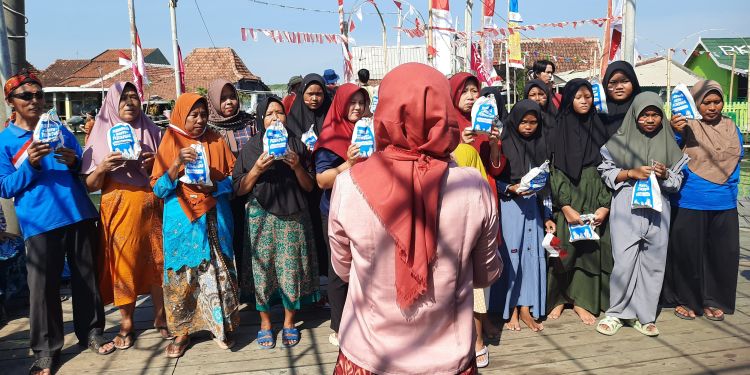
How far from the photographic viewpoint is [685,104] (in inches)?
151

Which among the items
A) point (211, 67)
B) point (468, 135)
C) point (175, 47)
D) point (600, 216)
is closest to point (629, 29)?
point (600, 216)

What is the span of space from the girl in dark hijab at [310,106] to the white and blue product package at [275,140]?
2.92ft

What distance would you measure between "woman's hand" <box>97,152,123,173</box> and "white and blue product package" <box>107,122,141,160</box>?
0.06 m

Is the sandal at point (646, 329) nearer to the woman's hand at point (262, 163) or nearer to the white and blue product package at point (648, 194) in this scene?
the white and blue product package at point (648, 194)

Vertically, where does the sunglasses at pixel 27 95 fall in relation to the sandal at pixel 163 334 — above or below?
above

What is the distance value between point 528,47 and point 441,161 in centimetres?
3258

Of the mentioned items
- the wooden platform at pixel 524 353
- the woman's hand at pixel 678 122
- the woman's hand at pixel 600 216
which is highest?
the woman's hand at pixel 678 122

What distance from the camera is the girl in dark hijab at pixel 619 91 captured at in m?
4.17

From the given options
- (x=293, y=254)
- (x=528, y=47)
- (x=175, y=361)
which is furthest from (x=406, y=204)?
(x=528, y=47)

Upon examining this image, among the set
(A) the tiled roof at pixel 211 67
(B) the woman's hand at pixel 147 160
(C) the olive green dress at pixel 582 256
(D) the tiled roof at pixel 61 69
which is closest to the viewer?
(B) the woman's hand at pixel 147 160

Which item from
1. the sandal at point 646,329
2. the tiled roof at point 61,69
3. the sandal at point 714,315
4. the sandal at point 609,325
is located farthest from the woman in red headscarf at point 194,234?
the tiled roof at point 61,69

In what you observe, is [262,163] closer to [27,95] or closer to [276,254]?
[276,254]

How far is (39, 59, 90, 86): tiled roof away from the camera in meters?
36.0

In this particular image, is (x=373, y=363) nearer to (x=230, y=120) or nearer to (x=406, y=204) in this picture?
(x=406, y=204)
